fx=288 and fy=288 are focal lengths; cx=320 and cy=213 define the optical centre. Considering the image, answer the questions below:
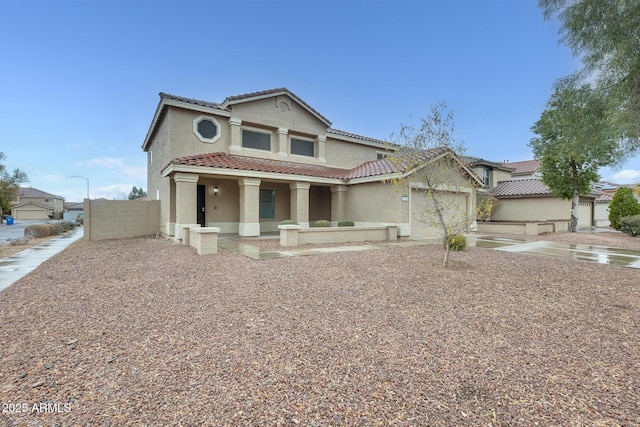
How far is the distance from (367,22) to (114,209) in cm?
1757

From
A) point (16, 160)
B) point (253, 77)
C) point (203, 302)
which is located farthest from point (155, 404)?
point (16, 160)

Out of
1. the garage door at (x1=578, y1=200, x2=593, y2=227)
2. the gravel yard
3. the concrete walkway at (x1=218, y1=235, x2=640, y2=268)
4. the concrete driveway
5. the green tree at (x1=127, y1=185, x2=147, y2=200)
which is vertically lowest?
the concrete driveway

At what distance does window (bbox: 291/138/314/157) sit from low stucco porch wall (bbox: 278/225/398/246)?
722cm

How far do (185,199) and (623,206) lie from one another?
2806 centimetres

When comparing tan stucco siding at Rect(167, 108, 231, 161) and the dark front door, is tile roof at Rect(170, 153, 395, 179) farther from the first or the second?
the dark front door

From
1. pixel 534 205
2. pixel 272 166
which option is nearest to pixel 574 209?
pixel 534 205

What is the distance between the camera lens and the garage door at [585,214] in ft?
79.5

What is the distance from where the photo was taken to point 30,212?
59844 millimetres

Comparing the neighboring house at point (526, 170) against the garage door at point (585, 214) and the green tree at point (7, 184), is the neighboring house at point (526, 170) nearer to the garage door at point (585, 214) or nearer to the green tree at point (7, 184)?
the garage door at point (585, 214)

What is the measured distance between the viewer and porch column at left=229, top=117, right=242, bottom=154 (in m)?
15.9

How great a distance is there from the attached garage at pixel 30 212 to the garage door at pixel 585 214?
285 ft

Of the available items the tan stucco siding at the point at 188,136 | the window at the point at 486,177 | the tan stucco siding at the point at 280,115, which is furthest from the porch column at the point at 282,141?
the window at the point at 486,177

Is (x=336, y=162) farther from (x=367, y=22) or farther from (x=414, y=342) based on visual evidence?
(x=414, y=342)

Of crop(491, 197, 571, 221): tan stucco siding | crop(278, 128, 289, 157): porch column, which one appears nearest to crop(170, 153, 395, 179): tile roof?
crop(278, 128, 289, 157): porch column
